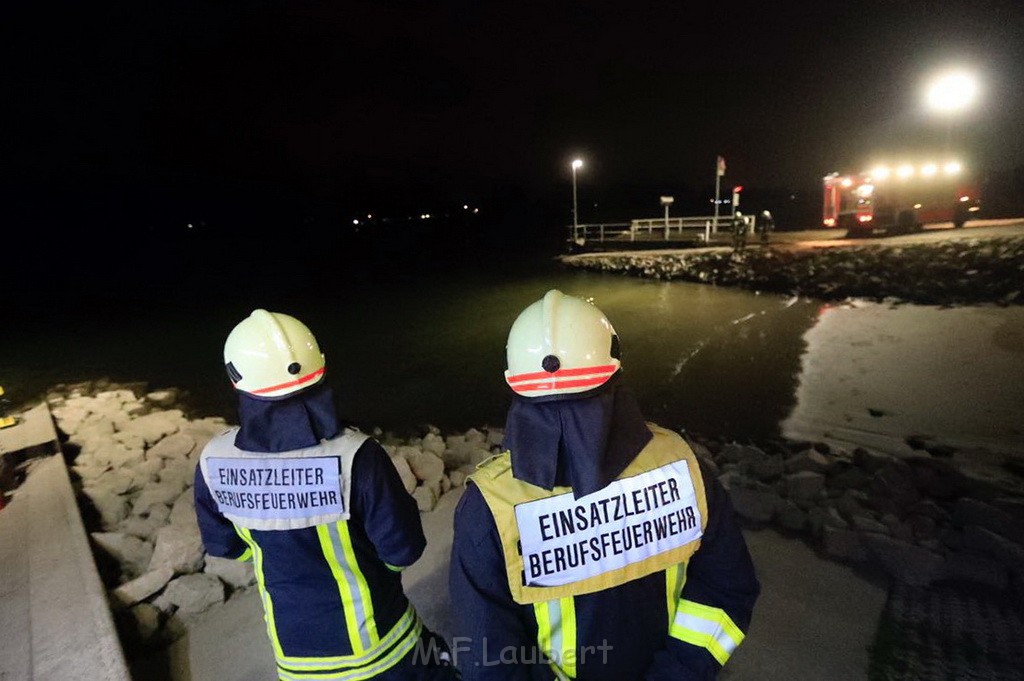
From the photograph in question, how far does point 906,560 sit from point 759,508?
3.09 ft

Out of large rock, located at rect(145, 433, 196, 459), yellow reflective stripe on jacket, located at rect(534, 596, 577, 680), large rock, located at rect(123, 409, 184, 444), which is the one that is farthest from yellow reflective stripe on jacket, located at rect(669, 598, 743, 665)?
large rock, located at rect(123, 409, 184, 444)

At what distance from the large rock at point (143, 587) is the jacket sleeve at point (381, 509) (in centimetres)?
262

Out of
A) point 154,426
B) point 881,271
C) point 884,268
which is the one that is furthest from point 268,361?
point 884,268

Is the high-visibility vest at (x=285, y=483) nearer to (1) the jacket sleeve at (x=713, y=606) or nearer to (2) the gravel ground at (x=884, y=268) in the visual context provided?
(1) the jacket sleeve at (x=713, y=606)

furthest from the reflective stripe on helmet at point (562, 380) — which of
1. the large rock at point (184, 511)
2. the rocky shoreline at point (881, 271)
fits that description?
the rocky shoreline at point (881, 271)

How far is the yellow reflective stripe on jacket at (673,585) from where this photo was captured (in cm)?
160

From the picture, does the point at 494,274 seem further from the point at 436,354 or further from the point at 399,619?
the point at 399,619

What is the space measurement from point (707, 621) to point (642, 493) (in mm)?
440

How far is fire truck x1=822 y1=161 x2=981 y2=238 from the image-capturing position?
1900cm

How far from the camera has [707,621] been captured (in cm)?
157

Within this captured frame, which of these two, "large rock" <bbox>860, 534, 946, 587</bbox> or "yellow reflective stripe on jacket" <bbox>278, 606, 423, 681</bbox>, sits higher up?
"yellow reflective stripe on jacket" <bbox>278, 606, 423, 681</bbox>

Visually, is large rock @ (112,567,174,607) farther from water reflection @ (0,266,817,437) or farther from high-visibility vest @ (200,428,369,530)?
water reflection @ (0,266,817,437)

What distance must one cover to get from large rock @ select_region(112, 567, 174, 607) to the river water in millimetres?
5314

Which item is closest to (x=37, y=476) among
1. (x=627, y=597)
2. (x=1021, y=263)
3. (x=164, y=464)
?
(x=164, y=464)
